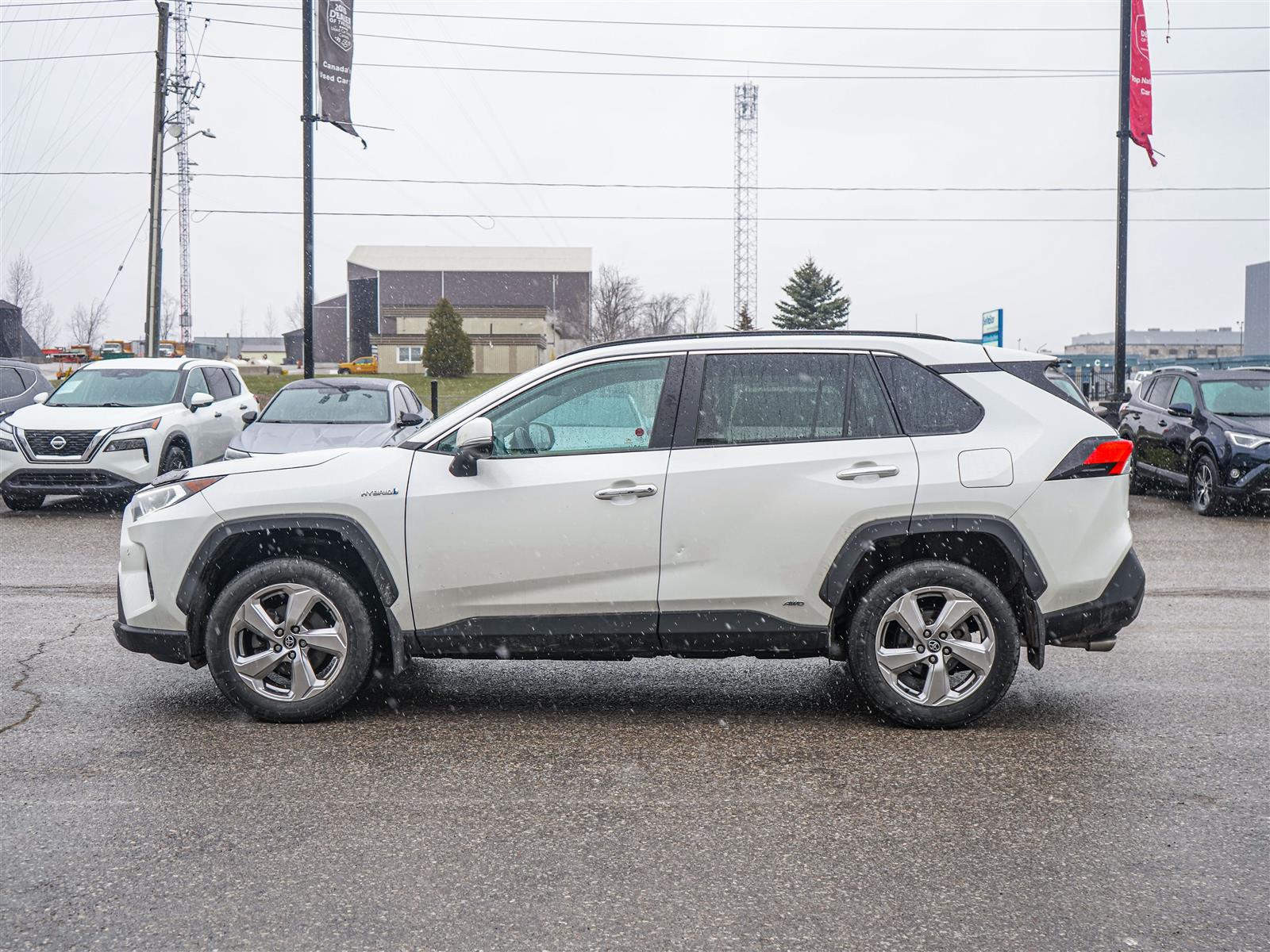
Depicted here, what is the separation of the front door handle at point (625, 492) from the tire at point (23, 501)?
1102cm

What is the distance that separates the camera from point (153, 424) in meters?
13.8

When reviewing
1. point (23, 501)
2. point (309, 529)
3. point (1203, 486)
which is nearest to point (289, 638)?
point (309, 529)

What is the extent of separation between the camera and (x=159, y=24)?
26.9 metres

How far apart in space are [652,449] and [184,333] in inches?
2569

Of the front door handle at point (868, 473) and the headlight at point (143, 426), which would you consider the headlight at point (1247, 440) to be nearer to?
the front door handle at point (868, 473)

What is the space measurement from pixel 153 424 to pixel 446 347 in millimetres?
45356

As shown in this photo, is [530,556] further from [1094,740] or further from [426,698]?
[1094,740]

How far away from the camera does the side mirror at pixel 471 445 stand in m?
4.96

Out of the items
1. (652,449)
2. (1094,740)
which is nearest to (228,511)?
(652,449)

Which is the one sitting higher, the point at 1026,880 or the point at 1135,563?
the point at 1135,563

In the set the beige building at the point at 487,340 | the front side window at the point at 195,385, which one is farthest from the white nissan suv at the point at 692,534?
the beige building at the point at 487,340

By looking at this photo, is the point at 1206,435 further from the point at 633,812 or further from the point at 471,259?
the point at 471,259

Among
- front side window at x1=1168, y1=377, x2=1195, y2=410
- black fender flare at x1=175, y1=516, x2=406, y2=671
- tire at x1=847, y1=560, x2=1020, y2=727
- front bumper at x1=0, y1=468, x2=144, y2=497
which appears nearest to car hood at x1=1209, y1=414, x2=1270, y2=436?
front side window at x1=1168, y1=377, x2=1195, y2=410

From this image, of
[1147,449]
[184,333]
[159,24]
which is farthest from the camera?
[184,333]
